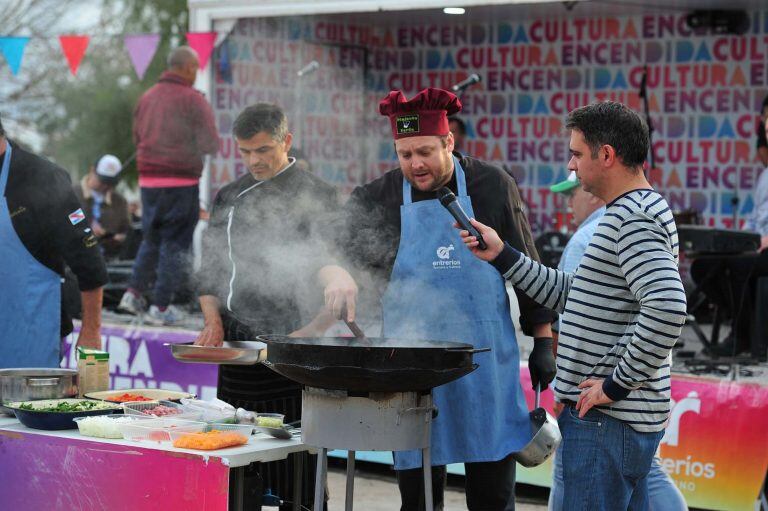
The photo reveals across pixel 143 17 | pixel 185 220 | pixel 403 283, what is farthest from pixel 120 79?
pixel 403 283

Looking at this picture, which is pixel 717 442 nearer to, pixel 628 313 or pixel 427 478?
pixel 427 478

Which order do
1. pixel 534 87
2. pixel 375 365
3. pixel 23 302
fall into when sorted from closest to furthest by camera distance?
pixel 375 365
pixel 23 302
pixel 534 87

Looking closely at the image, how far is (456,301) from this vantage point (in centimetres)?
359

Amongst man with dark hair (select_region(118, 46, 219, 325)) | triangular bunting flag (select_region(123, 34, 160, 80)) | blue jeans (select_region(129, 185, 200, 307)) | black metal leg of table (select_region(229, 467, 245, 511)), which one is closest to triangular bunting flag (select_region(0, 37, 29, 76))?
triangular bunting flag (select_region(123, 34, 160, 80))

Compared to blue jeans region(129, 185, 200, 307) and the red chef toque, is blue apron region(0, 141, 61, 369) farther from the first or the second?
blue jeans region(129, 185, 200, 307)

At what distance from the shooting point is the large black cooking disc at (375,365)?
309 centimetres

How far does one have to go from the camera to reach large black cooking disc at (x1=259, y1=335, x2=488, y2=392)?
10.1 feet

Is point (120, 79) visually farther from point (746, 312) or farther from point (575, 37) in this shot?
point (746, 312)

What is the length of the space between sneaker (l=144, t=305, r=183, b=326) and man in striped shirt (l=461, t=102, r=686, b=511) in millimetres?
4882

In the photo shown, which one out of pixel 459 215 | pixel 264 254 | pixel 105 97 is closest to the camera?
pixel 459 215

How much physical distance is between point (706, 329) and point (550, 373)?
5.43m

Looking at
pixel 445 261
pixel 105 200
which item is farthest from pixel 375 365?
pixel 105 200

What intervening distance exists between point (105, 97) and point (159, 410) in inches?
908

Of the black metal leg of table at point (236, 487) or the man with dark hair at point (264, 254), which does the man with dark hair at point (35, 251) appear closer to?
the man with dark hair at point (264, 254)
